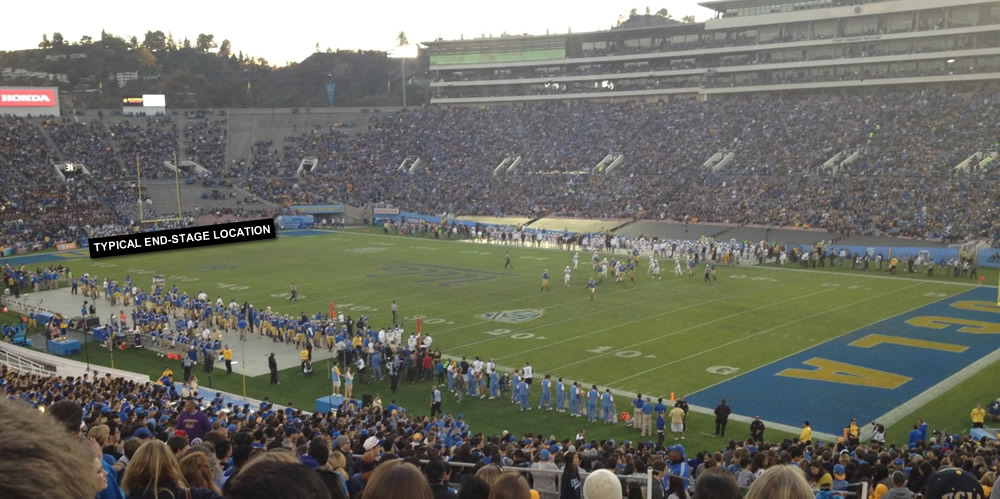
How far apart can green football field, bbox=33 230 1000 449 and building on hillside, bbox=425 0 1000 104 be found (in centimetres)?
3225

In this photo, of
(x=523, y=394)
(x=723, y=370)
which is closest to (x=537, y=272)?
(x=723, y=370)

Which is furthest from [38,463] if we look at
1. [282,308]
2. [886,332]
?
[282,308]

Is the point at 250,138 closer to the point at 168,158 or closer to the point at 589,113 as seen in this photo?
the point at 168,158

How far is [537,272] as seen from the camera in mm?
39375

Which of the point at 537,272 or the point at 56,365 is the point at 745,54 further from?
the point at 56,365

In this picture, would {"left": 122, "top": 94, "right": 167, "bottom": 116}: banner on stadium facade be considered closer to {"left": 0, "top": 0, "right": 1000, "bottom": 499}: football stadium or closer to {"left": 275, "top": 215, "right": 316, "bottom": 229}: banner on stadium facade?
{"left": 0, "top": 0, "right": 1000, "bottom": 499}: football stadium

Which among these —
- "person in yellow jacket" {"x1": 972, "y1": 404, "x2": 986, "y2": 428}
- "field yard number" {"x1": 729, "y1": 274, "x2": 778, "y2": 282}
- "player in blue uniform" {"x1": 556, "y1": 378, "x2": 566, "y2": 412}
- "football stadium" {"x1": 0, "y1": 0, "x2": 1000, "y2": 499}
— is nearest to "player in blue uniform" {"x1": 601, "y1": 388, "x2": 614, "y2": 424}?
"football stadium" {"x1": 0, "y1": 0, "x2": 1000, "y2": 499}

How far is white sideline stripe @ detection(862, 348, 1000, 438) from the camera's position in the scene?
18.6 metres

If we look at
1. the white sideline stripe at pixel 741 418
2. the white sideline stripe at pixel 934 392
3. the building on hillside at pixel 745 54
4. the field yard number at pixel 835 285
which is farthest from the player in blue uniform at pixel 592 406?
the building on hillside at pixel 745 54

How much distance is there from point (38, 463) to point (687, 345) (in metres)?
24.7

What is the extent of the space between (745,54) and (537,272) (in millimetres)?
41571

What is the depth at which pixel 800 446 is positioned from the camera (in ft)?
38.3

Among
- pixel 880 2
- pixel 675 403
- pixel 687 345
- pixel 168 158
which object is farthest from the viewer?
pixel 168 158

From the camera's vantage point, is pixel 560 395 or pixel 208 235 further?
pixel 208 235
